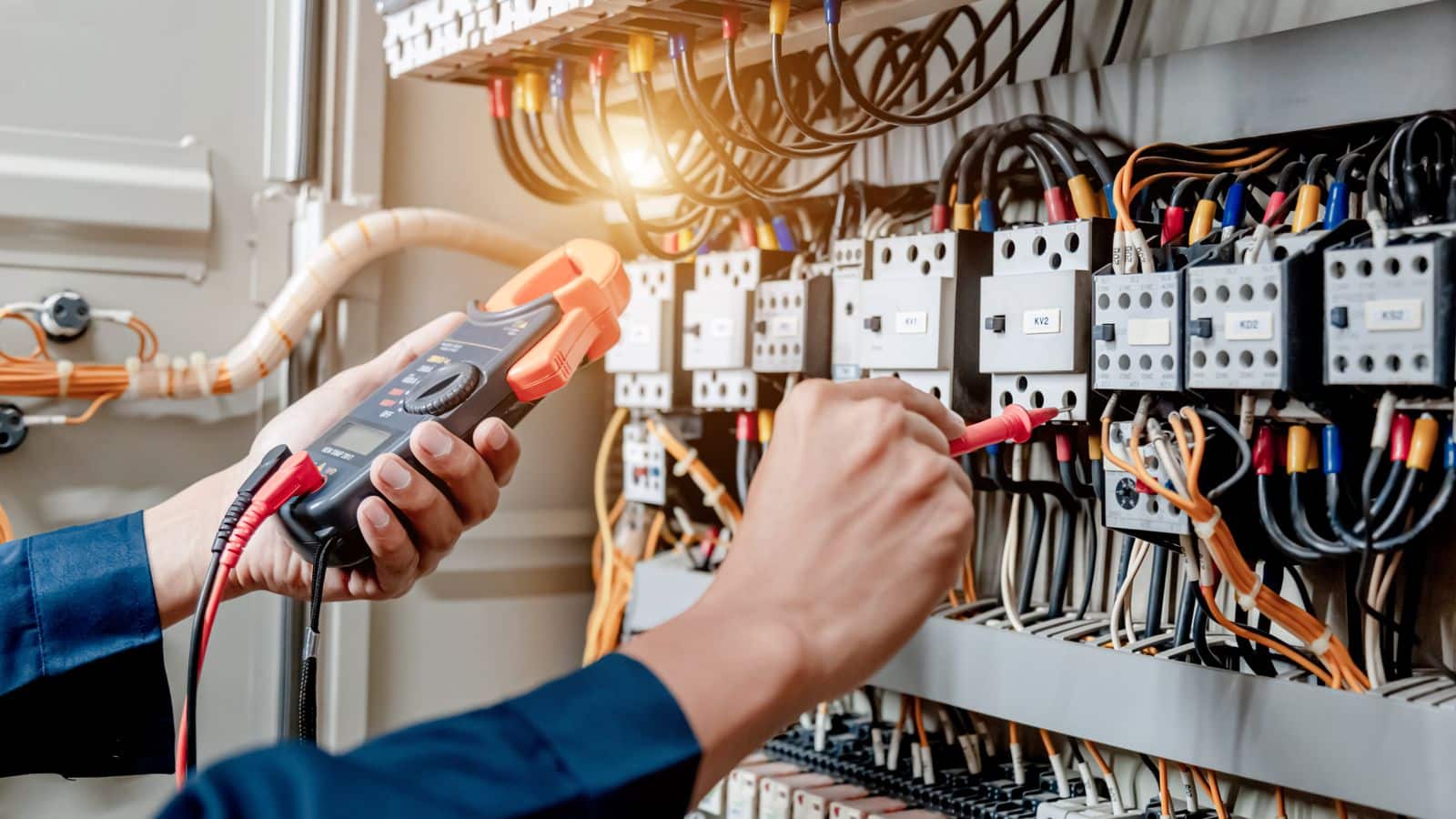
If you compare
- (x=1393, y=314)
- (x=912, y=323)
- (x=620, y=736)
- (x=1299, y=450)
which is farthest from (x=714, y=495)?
(x=620, y=736)

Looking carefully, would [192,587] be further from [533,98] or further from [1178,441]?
[1178,441]

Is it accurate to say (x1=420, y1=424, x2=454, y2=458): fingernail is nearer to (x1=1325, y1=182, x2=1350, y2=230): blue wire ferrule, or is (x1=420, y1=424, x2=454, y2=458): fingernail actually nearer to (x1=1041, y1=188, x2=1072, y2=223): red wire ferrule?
(x1=1041, y1=188, x2=1072, y2=223): red wire ferrule

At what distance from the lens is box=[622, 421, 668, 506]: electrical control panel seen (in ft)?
5.18

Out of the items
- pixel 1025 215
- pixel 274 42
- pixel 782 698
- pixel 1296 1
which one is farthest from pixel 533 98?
pixel 782 698

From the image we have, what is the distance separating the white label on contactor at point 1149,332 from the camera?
967 mm

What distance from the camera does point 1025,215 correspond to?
138 centimetres

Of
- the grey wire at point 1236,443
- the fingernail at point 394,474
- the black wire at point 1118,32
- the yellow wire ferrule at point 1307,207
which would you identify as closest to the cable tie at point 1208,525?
the grey wire at point 1236,443

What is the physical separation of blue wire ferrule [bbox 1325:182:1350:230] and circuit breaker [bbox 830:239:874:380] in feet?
1.52

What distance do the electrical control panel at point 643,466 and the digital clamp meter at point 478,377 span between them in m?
0.48

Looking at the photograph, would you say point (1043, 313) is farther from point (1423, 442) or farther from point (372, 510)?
point (372, 510)

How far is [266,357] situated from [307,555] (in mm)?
740

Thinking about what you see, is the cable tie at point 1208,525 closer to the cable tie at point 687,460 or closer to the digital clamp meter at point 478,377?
the digital clamp meter at point 478,377

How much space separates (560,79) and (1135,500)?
0.83 metres

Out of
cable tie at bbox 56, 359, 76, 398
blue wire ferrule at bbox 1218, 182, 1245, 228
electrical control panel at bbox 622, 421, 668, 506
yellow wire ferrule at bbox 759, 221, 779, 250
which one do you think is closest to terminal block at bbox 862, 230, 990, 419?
blue wire ferrule at bbox 1218, 182, 1245, 228
